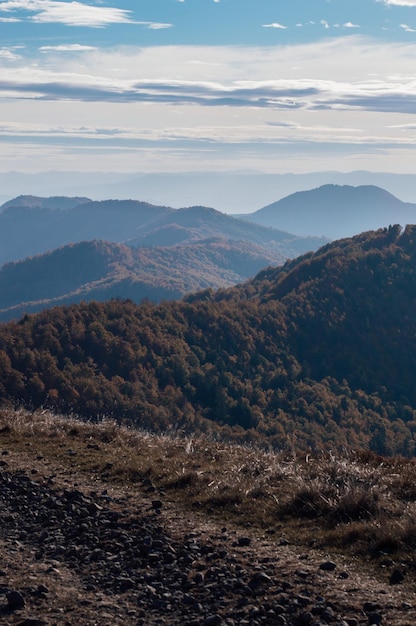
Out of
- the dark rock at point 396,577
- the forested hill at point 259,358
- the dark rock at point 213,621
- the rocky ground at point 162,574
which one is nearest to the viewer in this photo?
the dark rock at point 213,621

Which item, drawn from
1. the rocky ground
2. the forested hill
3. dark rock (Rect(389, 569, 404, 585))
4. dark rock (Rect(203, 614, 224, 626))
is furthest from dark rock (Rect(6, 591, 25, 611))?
the forested hill

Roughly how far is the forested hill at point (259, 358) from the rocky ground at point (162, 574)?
58811mm

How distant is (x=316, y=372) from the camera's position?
A: 130m

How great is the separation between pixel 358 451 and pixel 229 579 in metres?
5.20

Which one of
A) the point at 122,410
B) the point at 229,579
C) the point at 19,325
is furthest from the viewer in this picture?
the point at 19,325

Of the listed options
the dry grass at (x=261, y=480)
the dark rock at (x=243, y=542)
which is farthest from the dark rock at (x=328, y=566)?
the dark rock at (x=243, y=542)

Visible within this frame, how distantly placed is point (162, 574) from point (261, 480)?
3001mm

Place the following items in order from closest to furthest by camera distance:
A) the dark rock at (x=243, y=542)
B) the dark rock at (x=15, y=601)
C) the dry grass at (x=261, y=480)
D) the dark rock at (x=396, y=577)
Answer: the dark rock at (x=15, y=601)
the dark rock at (x=396, y=577)
the dark rock at (x=243, y=542)
the dry grass at (x=261, y=480)

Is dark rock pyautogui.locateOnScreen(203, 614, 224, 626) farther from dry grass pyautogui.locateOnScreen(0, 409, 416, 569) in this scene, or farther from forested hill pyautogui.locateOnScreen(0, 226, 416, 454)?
forested hill pyautogui.locateOnScreen(0, 226, 416, 454)

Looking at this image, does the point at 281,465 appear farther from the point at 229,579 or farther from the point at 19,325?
the point at 19,325

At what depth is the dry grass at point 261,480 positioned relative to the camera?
24.4ft

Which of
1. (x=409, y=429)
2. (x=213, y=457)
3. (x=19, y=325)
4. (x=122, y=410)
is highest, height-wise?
(x=213, y=457)

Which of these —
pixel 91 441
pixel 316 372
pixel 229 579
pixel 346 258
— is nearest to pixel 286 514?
pixel 229 579

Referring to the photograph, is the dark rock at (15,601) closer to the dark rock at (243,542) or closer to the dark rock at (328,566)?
the dark rock at (243,542)
